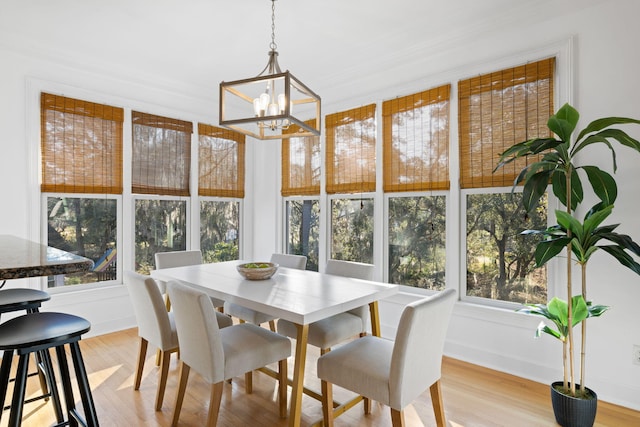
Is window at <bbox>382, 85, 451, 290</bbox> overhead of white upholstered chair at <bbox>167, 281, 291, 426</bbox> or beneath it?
overhead

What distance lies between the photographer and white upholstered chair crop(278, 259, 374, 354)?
2439 mm

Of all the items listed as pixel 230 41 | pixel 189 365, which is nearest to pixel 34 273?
pixel 189 365

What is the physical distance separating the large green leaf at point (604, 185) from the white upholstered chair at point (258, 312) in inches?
86.2

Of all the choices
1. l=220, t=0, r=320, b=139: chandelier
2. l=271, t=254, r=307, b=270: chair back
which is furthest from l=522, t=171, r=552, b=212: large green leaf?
l=271, t=254, r=307, b=270: chair back

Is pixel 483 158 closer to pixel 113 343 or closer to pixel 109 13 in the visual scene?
pixel 109 13

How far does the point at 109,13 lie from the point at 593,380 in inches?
172

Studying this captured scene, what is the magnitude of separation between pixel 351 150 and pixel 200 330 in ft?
8.65

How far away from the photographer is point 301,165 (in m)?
4.49

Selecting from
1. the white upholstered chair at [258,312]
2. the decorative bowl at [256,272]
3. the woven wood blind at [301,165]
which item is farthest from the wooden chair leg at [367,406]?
the woven wood blind at [301,165]

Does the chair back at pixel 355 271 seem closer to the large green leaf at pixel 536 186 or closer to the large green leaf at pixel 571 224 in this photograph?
the large green leaf at pixel 536 186

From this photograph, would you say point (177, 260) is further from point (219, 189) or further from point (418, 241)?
point (418, 241)

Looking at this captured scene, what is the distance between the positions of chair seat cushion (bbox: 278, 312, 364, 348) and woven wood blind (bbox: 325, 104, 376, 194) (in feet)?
5.08

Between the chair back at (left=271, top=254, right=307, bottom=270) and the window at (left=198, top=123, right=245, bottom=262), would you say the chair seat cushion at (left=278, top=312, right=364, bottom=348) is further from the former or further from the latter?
the window at (left=198, top=123, right=245, bottom=262)

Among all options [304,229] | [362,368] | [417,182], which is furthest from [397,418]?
[304,229]
